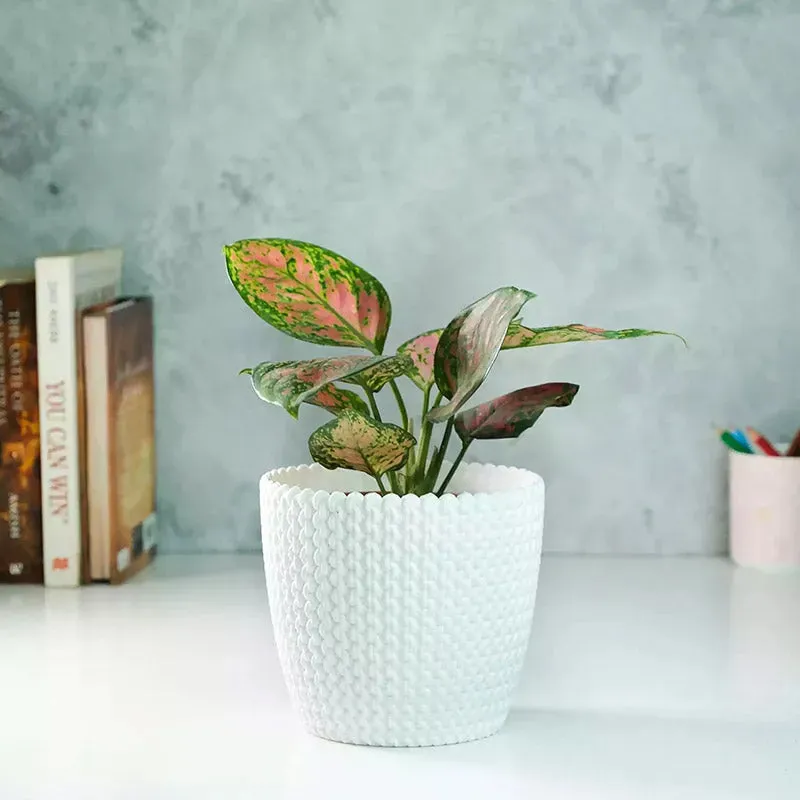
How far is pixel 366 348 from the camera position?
68 cm

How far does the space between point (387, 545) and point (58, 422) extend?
1.50ft

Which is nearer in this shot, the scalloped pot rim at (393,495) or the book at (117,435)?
the scalloped pot rim at (393,495)

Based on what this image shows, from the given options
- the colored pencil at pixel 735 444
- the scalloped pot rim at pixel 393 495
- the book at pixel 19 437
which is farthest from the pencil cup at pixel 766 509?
the book at pixel 19 437

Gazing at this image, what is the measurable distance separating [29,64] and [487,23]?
1.38 feet

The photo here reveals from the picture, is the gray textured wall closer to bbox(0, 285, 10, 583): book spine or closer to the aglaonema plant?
bbox(0, 285, 10, 583): book spine

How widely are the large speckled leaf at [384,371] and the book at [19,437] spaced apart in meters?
0.42

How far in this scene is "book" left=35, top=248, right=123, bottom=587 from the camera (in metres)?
0.97

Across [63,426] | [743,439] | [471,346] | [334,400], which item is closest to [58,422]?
[63,426]

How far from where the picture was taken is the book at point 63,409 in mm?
968

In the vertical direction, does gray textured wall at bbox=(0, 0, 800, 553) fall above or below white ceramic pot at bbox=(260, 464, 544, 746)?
above

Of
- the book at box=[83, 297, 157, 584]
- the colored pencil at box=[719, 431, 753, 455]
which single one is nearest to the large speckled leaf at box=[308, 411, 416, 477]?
the book at box=[83, 297, 157, 584]

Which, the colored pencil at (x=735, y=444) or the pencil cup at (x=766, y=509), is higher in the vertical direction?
the colored pencil at (x=735, y=444)

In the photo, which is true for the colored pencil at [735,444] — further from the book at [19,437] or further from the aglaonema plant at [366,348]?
the book at [19,437]

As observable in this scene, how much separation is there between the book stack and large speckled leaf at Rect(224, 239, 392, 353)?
340 millimetres
